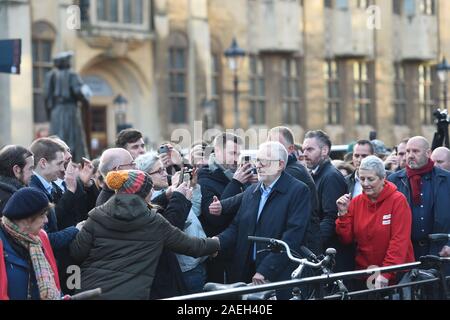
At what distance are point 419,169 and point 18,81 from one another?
2090 cm

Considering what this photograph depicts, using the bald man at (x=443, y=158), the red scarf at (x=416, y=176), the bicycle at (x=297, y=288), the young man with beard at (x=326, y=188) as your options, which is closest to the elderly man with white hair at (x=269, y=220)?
the bicycle at (x=297, y=288)

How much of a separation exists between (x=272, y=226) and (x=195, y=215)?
89cm

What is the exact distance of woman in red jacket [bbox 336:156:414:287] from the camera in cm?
899

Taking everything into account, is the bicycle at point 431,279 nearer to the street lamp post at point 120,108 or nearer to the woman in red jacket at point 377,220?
the woman in red jacket at point 377,220

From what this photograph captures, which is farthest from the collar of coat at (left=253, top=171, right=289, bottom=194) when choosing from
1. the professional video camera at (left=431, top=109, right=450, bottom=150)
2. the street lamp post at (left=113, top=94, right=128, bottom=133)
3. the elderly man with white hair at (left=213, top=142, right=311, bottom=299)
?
the street lamp post at (left=113, top=94, right=128, bottom=133)

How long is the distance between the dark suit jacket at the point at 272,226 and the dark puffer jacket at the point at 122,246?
4.07 feet

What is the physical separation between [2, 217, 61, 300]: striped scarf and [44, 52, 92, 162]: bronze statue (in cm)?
1338

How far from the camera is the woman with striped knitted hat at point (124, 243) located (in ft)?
24.0

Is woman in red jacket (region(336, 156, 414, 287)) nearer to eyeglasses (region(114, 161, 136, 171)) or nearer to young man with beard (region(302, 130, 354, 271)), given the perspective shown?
young man with beard (region(302, 130, 354, 271))

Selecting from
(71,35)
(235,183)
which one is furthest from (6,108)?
(235,183)

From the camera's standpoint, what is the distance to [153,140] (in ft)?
109

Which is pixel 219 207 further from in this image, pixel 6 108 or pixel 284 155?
pixel 6 108

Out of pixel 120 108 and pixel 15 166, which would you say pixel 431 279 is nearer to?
pixel 15 166

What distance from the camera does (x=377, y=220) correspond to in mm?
9148
